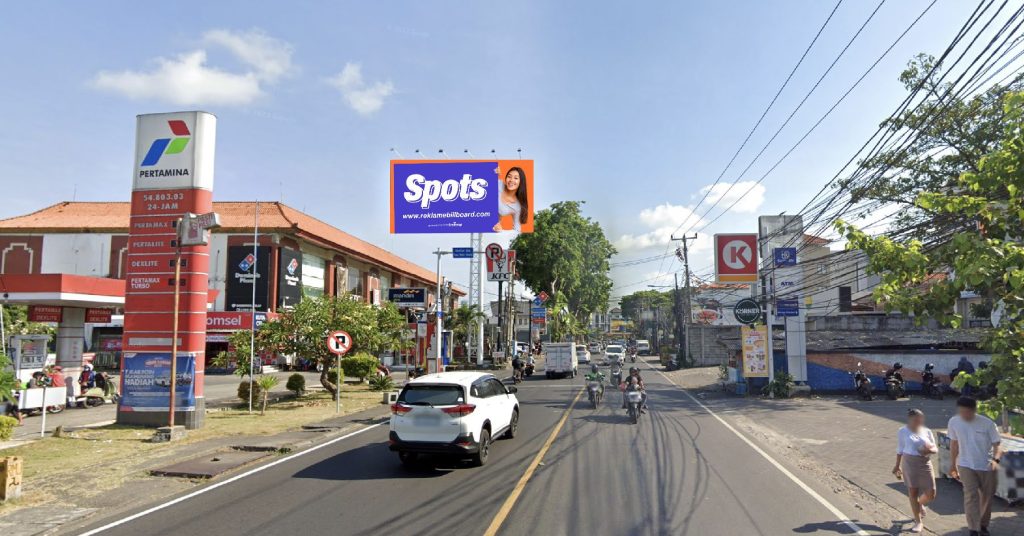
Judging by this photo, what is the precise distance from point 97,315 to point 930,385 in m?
34.2

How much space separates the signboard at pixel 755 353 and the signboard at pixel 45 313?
27210mm

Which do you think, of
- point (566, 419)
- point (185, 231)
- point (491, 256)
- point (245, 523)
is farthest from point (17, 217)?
point (245, 523)

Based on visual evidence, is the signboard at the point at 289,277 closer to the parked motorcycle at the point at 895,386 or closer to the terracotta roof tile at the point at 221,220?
the terracotta roof tile at the point at 221,220

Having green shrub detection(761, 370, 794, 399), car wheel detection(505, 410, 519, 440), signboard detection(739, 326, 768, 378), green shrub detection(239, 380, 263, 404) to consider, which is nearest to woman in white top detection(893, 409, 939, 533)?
car wheel detection(505, 410, 519, 440)

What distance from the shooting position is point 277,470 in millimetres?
11359

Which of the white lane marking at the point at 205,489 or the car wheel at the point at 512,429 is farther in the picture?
the car wheel at the point at 512,429

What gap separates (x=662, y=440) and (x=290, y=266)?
39.8 metres

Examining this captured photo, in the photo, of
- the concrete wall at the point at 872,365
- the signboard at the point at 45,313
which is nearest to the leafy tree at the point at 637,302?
the concrete wall at the point at 872,365

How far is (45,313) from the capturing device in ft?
75.3

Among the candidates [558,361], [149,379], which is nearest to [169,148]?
[149,379]

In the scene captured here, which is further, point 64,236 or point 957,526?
point 64,236

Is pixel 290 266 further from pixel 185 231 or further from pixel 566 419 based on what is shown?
pixel 566 419

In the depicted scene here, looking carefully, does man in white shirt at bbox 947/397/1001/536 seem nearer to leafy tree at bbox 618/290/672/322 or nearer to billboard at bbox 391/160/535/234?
billboard at bbox 391/160/535/234

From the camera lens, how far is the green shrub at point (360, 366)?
96.5ft
